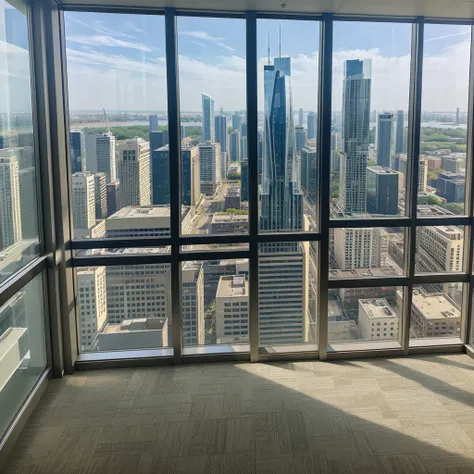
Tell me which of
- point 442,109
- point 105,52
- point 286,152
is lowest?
point 286,152

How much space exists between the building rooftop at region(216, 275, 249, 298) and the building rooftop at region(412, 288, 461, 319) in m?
1.62

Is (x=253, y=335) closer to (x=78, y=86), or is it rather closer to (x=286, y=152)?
(x=286, y=152)

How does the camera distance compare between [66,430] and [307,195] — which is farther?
[307,195]

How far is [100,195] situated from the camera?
4098 mm

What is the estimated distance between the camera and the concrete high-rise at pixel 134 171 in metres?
4.07

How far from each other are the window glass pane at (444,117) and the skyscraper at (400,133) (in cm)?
17

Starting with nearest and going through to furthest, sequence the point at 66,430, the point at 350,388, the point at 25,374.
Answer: the point at 66,430 → the point at 25,374 → the point at 350,388

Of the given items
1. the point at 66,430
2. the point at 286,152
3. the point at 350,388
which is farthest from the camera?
the point at 286,152

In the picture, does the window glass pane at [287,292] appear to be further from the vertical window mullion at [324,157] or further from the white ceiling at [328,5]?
the white ceiling at [328,5]

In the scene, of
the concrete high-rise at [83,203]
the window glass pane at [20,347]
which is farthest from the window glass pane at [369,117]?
the window glass pane at [20,347]

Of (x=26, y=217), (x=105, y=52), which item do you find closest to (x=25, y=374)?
(x=26, y=217)

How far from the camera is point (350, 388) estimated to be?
12.6 feet

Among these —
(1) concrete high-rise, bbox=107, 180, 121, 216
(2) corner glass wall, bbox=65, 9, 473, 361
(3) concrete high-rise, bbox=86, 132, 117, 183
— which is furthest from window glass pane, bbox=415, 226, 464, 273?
(3) concrete high-rise, bbox=86, 132, 117, 183

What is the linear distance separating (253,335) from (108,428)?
152cm
